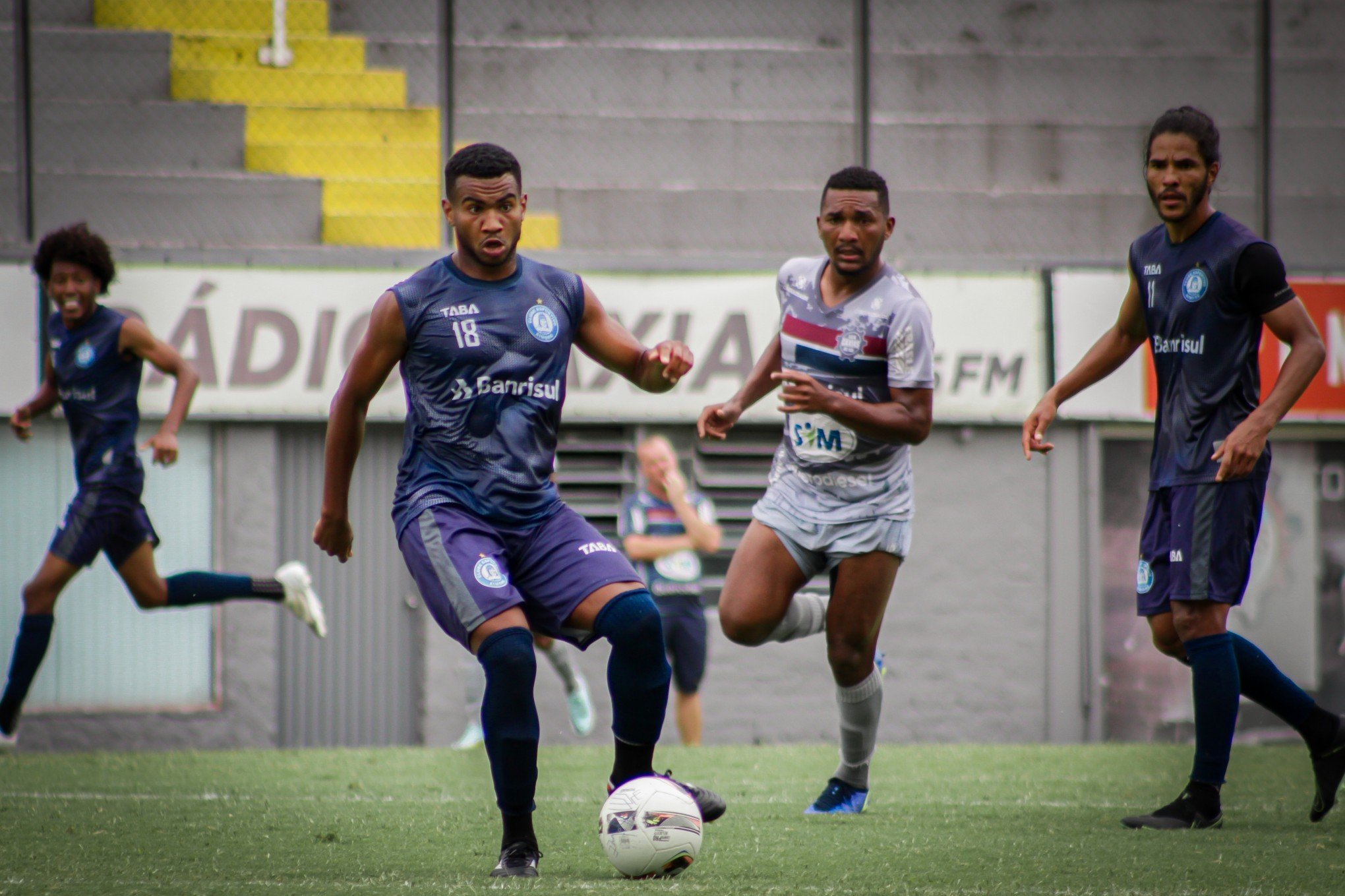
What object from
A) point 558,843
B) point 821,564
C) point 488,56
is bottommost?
point 558,843

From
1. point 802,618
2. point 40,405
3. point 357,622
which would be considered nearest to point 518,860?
point 802,618

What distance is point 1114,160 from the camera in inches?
511

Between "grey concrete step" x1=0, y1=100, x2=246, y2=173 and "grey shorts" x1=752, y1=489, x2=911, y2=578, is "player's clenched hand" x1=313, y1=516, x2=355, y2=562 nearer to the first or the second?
"grey shorts" x1=752, y1=489, x2=911, y2=578

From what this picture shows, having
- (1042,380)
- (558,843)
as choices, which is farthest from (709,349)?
(558,843)

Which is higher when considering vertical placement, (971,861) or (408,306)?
(408,306)

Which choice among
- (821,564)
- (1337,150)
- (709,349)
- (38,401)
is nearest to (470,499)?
(821,564)

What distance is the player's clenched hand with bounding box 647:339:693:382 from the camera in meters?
4.33

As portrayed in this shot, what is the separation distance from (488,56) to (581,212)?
4.65 ft

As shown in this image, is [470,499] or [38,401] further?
[38,401]

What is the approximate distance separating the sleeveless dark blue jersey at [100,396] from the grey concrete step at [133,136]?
166 inches

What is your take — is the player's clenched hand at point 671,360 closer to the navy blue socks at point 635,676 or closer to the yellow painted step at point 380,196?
the navy blue socks at point 635,676

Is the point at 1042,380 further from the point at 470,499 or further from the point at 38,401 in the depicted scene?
the point at 470,499

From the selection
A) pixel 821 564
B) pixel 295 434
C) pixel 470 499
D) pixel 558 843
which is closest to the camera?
pixel 470 499

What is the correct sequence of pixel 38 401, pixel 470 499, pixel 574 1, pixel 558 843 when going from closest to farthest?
1. pixel 470 499
2. pixel 558 843
3. pixel 38 401
4. pixel 574 1
